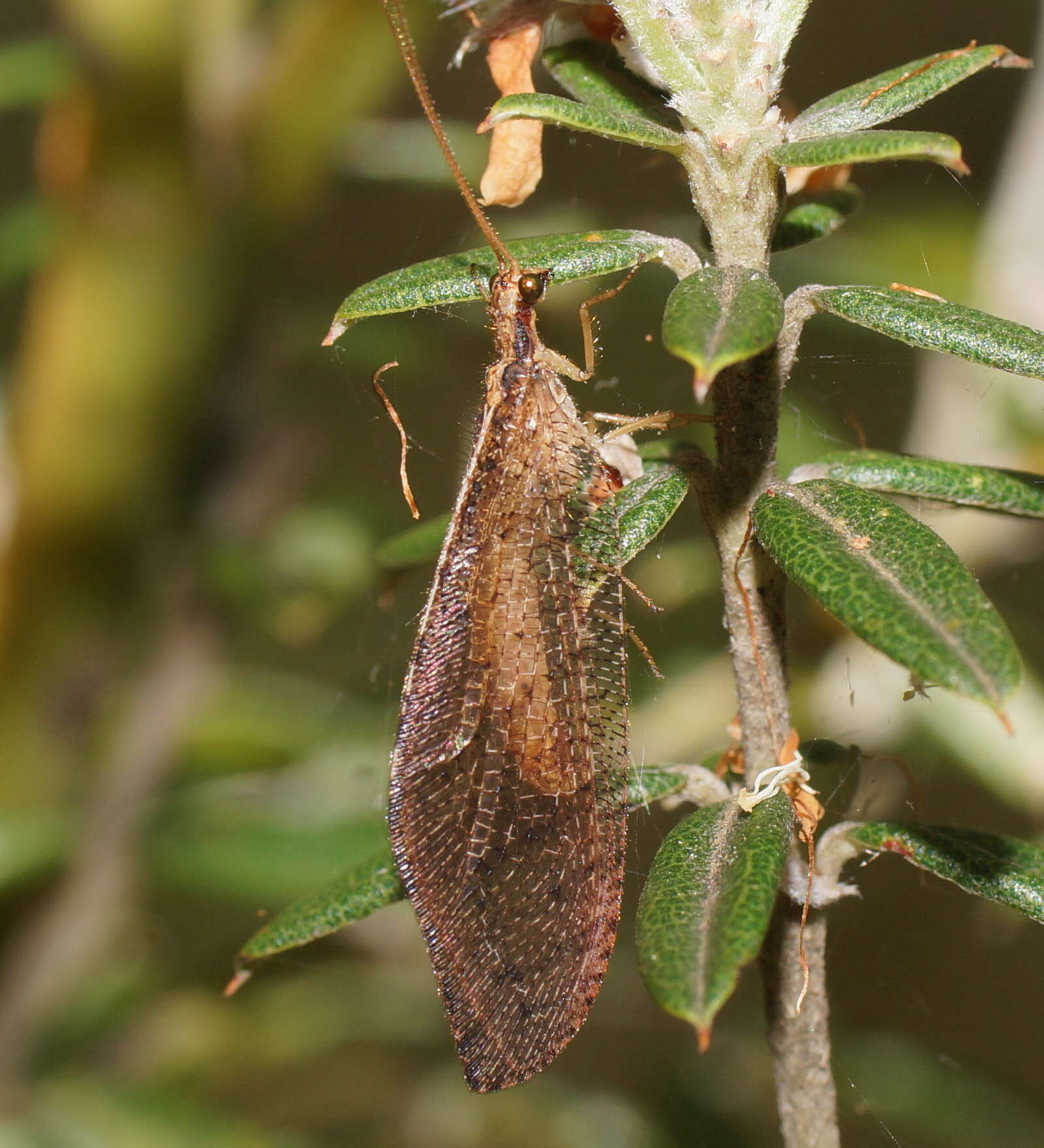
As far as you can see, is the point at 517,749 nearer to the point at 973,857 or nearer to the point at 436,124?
the point at 973,857

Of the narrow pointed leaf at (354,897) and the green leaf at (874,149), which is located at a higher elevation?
the green leaf at (874,149)

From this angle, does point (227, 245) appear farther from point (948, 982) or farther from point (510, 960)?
point (948, 982)

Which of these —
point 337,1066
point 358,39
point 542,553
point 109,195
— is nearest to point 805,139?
point 542,553

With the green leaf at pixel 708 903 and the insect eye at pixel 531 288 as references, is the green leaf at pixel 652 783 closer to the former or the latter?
the green leaf at pixel 708 903

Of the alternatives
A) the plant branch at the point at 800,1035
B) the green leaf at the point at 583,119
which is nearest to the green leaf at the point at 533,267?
the green leaf at the point at 583,119

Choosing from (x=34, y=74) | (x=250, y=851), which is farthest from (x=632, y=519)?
(x=34, y=74)

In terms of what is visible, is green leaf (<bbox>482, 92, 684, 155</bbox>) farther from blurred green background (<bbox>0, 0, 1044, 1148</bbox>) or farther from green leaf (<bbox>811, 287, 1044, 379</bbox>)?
blurred green background (<bbox>0, 0, 1044, 1148</bbox>)

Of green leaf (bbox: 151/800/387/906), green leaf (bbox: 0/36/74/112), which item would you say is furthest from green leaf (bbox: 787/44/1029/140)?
green leaf (bbox: 0/36/74/112)
